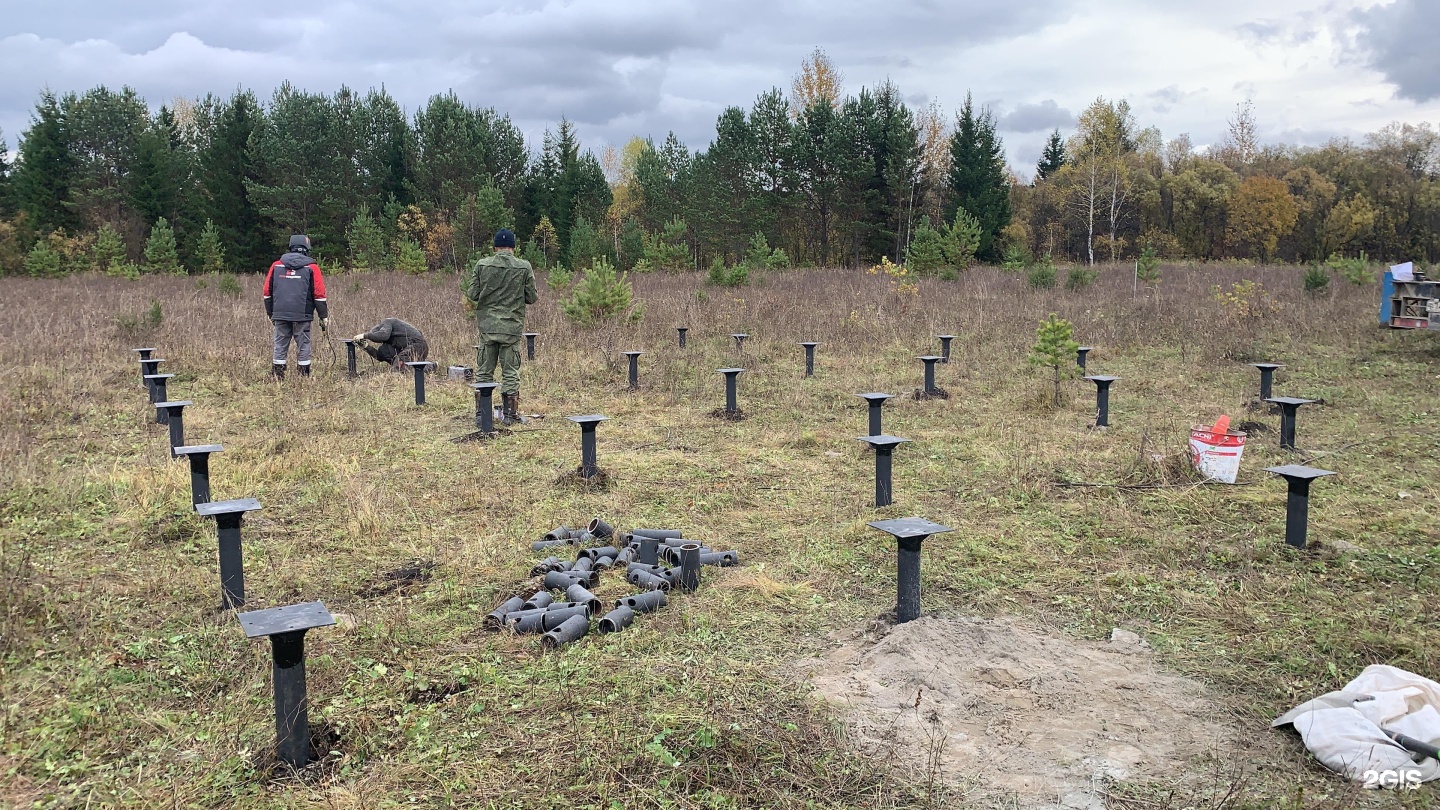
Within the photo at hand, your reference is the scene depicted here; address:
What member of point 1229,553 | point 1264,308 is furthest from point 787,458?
point 1264,308

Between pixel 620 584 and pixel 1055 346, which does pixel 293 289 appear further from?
pixel 1055 346

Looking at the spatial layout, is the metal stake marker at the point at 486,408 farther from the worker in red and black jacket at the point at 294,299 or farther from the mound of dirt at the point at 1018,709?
the mound of dirt at the point at 1018,709

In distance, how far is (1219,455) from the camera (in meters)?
6.52

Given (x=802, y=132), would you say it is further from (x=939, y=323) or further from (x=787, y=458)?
(x=787, y=458)

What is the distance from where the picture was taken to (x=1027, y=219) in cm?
4769

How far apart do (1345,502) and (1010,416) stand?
364cm

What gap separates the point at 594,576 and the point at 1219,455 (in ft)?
15.1

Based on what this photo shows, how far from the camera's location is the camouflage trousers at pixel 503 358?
940cm

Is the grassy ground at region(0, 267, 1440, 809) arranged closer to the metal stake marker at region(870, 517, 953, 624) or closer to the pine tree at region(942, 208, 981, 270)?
the metal stake marker at region(870, 517, 953, 624)

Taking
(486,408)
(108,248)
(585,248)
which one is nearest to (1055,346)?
(486,408)

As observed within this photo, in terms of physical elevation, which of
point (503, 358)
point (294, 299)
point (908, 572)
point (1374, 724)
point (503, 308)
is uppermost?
point (294, 299)

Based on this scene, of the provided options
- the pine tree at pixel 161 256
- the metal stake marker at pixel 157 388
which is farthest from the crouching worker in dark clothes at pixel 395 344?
the pine tree at pixel 161 256

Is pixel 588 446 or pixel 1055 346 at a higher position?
pixel 1055 346

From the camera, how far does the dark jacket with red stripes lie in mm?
11258
